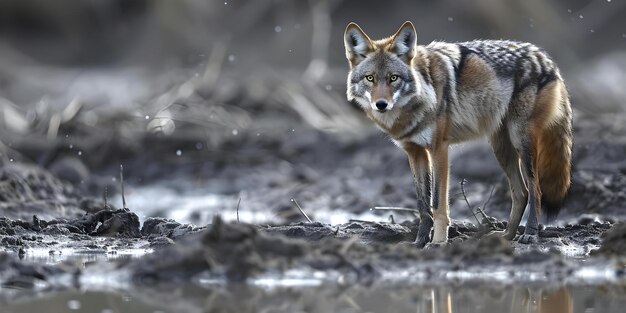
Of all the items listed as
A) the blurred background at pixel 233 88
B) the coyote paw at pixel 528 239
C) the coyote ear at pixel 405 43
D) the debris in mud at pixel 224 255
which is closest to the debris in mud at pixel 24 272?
the debris in mud at pixel 224 255

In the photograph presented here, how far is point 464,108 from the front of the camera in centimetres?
996

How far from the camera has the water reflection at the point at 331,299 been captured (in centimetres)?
658

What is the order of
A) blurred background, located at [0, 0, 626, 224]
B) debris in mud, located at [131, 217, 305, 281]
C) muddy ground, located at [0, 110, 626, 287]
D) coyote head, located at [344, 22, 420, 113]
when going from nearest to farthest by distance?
debris in mud, located at [131, 217, 305, 281], muddy ground, located at [0, 110, 626, 287], coyote head, located at [344, 22, 420, 113], blurred background, located at [0, 0, 626, 224]

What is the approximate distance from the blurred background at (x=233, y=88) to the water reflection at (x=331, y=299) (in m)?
6.42

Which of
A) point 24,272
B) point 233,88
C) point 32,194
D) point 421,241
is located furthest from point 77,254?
point 233,88

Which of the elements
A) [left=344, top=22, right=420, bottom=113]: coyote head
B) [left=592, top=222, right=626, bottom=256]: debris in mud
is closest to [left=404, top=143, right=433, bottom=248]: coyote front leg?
[left=344, top=22, right=420, bottom=113]: coyote head

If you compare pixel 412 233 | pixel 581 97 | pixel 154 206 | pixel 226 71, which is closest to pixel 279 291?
pixel 412 233

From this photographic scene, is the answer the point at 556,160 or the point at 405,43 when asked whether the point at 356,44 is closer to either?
the point at 405,43

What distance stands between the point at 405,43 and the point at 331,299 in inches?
137

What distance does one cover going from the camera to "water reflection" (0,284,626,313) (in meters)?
6.58

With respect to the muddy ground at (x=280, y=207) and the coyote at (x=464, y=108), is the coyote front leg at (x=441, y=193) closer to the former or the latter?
the coyote at (x=464, y=108)

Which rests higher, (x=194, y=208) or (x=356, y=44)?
(x=356, y=44)

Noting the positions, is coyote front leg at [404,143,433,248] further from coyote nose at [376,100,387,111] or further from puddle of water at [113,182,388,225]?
puddle of water at [113,182,388,225]

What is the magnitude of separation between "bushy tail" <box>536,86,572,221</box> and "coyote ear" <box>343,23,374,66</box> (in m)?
1.66
